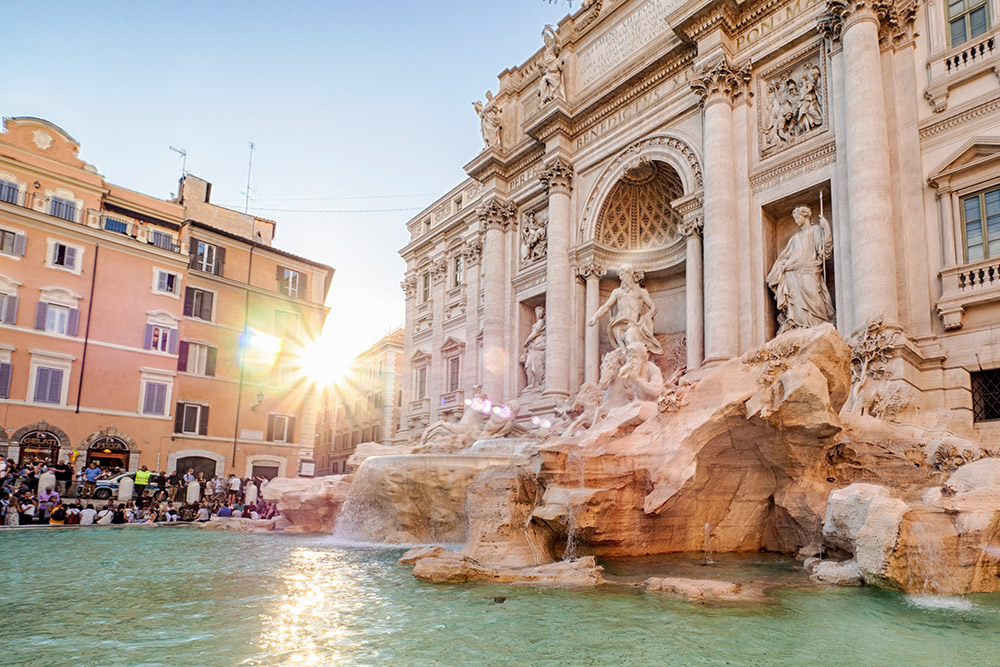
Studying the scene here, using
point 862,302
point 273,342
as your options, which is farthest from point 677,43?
point 273,342

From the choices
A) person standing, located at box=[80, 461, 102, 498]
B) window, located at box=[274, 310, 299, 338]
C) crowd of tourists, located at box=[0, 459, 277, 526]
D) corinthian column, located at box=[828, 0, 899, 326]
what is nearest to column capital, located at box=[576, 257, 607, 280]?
corinthian column, located at box=[828, 0, 899, 326]

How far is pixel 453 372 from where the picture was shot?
28047 mm

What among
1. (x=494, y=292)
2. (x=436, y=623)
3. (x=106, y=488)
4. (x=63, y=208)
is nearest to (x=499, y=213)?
(x=494, y=292)

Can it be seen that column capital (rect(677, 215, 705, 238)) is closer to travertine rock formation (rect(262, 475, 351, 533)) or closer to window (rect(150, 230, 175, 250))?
travertine rock formation (rect(262, 475, 351, 533))

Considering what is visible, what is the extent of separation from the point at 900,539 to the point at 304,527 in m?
11.6

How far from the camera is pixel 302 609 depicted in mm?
5648

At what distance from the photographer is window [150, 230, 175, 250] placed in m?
29.8

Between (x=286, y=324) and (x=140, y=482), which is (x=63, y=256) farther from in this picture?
(x=140, y=482)

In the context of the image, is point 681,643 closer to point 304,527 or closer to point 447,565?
point 447,565

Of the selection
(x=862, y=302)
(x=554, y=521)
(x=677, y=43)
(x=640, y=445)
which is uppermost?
(x=677, y=43)

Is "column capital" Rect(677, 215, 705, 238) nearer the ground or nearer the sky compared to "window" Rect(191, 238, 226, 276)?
nearer the ground

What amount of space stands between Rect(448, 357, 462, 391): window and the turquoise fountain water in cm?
1976

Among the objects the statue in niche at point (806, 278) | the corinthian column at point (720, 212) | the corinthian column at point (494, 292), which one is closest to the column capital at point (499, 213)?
the corinthian column at point (494, 292)

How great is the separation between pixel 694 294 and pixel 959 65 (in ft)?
23.3
